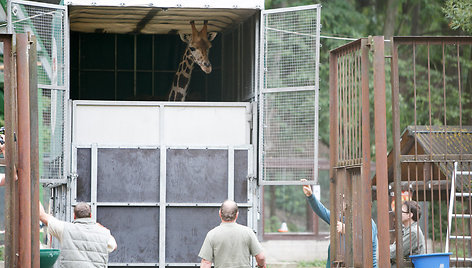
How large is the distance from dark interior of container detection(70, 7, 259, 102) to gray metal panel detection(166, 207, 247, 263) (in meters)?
2.98

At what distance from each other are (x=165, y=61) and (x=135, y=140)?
3.33m

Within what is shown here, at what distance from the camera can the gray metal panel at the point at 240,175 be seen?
1029 cm

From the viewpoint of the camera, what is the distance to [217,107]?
10516mm

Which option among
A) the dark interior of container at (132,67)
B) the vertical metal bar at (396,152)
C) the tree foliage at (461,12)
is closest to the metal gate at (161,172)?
the dark interior of container at (132,67)

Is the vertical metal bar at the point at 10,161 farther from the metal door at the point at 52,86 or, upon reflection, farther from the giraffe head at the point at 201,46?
the giraffe head at the point at 201,46

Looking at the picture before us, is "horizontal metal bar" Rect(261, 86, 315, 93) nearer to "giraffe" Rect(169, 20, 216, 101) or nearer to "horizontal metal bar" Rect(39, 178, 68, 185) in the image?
"giraffe" Rect(169, 20, 216, 101)

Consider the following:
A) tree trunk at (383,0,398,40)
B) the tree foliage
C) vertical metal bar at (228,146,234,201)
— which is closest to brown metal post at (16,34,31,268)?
vertical metal bar at (228,146,234,201)

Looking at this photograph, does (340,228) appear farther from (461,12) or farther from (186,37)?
(461,12)

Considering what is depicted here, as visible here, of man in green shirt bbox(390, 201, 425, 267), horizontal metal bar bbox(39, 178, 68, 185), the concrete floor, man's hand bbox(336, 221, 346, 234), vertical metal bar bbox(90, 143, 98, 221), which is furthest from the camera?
the concrete floor

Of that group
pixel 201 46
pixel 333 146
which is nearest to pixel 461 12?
pixel 201 46

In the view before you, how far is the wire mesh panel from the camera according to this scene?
1020 cm

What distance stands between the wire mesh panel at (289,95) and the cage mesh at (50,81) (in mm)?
2356

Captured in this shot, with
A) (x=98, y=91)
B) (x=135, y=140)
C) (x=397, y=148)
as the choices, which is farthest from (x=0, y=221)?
(x=397, y=148)

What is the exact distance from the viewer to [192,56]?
1196 cm
